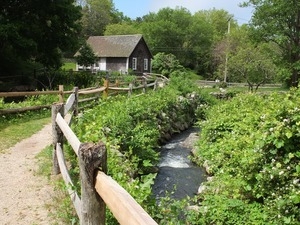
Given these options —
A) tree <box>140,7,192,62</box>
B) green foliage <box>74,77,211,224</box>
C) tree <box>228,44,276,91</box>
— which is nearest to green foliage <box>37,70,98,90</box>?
green foliage <box>74,77,211,224</box>

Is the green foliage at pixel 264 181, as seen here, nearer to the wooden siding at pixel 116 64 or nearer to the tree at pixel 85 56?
the tree at pixel 85 56

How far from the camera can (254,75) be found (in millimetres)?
29016

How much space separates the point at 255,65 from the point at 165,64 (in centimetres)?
1628

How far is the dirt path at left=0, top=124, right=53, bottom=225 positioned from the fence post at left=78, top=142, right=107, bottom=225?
5.70 feet

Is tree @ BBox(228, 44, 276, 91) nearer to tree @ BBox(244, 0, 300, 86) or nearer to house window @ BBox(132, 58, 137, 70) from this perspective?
tree @ BBox(244, 0, 300, 86)

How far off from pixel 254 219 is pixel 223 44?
4321 centimetres

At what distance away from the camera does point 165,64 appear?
4284 centimetres

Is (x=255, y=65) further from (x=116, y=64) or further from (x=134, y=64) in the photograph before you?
(x=116, y=64)

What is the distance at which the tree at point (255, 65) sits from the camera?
93.4 feet

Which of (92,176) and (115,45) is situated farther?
(115,45)

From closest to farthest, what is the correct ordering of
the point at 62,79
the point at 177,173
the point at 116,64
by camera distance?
1. the point at 177,173
2. the point at 62,79
3. the point at 116,64

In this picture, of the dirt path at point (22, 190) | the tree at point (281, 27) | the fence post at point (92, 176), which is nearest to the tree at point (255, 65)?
the tree at point (281, 27)

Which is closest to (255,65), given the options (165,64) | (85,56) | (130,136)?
(165,64)

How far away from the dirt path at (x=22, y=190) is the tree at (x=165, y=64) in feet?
113
